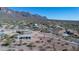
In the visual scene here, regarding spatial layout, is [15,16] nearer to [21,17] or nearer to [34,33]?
[21,17]

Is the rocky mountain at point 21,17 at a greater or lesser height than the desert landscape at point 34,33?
greater

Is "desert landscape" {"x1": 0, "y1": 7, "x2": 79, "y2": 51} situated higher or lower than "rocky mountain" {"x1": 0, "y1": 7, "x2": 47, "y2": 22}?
lower

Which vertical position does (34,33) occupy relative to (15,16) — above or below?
below

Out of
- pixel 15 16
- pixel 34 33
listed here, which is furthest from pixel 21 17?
pixel 34 33

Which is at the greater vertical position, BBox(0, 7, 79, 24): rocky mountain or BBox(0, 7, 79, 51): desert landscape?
BBox(0, 7, 79, 24): rocky mountain

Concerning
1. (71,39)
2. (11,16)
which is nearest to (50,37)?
(71,39)

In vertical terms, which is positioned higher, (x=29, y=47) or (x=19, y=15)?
(x=19, y=15)

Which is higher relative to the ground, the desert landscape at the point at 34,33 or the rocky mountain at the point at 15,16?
the rocky mountain at the point at 15,16

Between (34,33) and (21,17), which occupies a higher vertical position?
(21,17)
